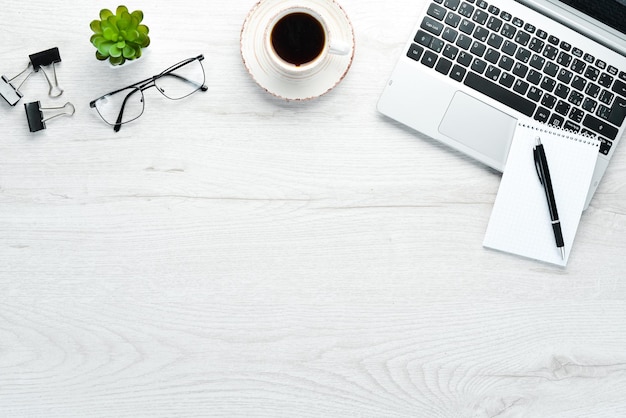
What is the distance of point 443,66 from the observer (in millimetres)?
912

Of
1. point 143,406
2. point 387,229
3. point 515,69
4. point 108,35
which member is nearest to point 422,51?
point 515,69

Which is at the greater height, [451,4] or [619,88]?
[451,4]

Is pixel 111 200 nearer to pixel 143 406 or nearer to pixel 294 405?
Answer: pixel 143 406

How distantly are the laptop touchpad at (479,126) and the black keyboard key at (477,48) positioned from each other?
2.5 inches

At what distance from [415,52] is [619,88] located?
32 cm

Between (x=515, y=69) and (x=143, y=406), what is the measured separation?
79 cm

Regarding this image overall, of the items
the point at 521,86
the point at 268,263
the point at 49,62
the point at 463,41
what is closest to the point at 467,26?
the point at 463,41

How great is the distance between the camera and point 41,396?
0.95 metres

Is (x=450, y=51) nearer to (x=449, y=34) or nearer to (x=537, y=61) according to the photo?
(x=449, y=34)

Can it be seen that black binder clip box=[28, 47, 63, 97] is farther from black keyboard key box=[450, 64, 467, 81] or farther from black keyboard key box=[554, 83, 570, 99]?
black keyboard key box=[554, 83, 570, 99]

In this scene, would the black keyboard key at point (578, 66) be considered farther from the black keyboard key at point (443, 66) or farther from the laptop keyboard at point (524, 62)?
the black keyboard key at point (443, 66)

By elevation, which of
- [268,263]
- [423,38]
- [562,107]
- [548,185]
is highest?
[423,38]

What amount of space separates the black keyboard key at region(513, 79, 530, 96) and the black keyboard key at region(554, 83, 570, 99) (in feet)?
0.15

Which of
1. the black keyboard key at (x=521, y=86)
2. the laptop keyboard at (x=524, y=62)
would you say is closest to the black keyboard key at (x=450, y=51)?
the laptop keyboard at (x=524, y=62)
